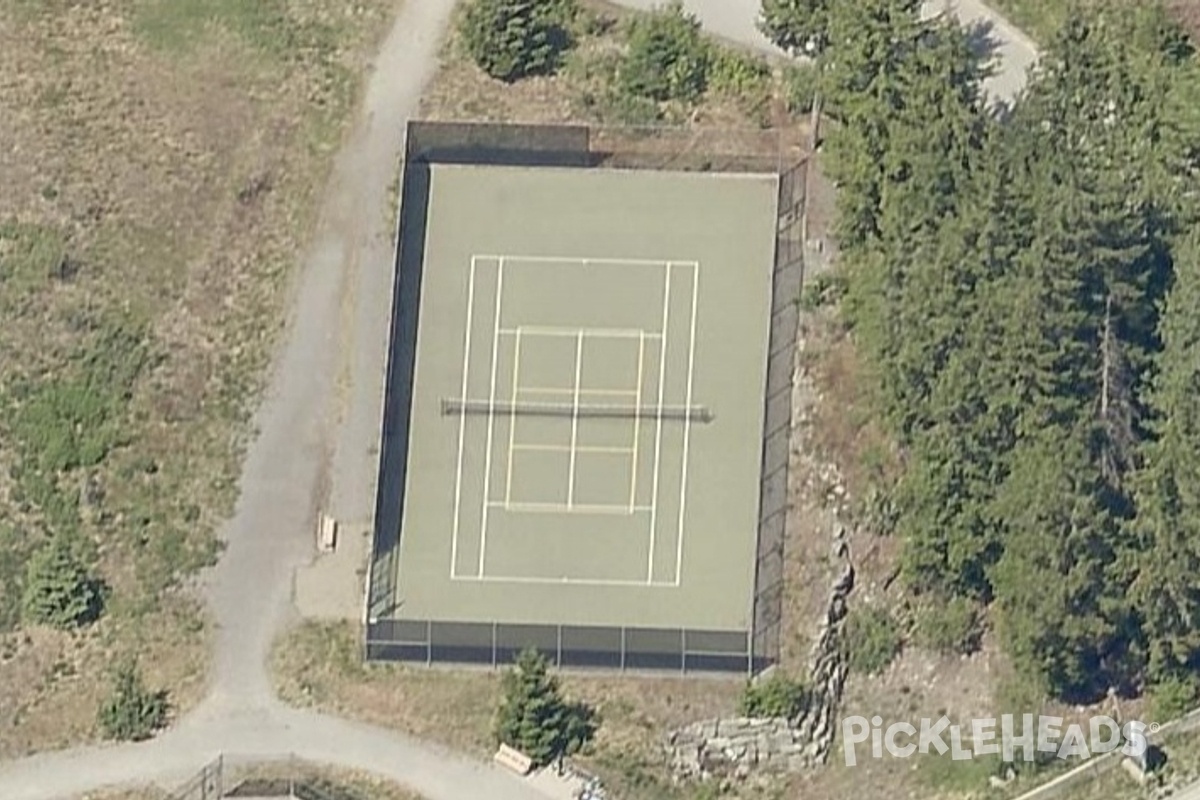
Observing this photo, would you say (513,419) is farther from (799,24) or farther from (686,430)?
(799,24)

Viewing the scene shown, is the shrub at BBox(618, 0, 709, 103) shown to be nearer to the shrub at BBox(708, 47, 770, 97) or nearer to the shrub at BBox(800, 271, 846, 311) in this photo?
the shrub at BBox(708, 47, 770, 97)

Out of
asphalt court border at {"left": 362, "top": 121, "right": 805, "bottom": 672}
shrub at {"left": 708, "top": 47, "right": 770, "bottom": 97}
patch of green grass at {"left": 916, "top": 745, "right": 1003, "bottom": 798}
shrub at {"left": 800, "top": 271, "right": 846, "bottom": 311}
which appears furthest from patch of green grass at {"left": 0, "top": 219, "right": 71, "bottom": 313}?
patch of green grass at {"left": 916, "top": 745, "right": 1003, "bottom": 798}

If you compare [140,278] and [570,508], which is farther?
[140,278]

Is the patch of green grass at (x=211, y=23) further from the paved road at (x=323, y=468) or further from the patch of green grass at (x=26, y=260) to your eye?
the patch of green grass at (x=26, y=260)

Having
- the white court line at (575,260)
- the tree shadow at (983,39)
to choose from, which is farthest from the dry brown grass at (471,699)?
the tree shadow at (983,39)

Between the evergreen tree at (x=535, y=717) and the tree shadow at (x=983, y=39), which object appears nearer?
the evergreen tree at (x=535, y=717)

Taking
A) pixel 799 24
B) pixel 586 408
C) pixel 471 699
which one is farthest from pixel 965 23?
pixel 471 699
